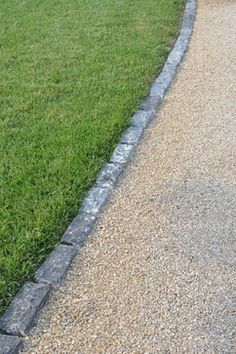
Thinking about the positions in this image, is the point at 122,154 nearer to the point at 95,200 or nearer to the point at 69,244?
the point at 95,200

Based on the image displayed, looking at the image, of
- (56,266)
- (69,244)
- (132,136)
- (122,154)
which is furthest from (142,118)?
(56,266)

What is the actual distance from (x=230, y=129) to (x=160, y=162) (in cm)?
98

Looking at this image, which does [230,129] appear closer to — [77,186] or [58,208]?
[77,186]

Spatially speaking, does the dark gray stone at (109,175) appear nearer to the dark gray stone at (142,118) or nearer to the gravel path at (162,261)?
the gravel path at (162,261)

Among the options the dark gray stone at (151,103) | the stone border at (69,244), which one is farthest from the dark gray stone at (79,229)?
the dark gray stone at (151,103)

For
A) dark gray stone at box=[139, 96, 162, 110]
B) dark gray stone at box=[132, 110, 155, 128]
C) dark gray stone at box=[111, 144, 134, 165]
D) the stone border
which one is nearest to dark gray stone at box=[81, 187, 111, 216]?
the stone border

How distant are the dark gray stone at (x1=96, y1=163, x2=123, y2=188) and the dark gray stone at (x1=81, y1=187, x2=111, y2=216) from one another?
6 centimetres

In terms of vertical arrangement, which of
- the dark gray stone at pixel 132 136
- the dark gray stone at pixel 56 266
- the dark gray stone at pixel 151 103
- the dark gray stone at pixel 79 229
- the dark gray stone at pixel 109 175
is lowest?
the dark gray stone at pixel 151 103

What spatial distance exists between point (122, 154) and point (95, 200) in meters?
0.72

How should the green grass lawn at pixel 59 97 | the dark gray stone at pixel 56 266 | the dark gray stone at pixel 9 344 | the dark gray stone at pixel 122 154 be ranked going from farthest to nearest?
the dark gray stone at pixel 122 154
the green grass lawn at pixel 59 97
the dark gray stone at pixel 56 266
the dark gray stone at pixel 9 344

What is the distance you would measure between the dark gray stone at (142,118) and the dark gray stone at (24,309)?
228 centimetres

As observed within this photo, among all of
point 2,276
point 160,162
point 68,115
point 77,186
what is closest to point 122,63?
point 68,115

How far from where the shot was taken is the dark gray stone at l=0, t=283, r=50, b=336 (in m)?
2.65

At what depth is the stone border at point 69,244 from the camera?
8.73ft
